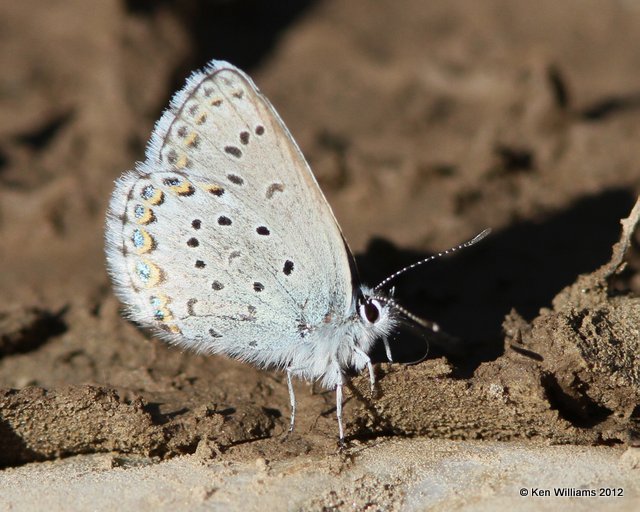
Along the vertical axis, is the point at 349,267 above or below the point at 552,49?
below

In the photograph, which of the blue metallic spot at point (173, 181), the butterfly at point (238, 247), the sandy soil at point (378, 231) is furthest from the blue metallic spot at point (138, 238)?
the sandy soil at point (378, 231)

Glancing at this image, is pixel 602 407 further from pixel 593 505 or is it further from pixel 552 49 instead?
pixel 552 49

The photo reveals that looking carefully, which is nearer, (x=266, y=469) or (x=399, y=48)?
(x=266, y=469)

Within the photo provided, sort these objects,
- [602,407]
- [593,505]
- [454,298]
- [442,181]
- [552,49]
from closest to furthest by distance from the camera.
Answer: [593,505], [602,407], [454,298], [442,181], [552,49]

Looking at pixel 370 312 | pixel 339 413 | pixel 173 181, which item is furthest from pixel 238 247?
pixel 339 413

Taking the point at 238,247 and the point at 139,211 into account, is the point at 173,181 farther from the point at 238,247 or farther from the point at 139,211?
the point at 238,247

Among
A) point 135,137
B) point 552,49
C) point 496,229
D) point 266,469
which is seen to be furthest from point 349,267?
point 552,49

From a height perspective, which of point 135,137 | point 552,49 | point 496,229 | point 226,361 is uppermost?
point 552,49
